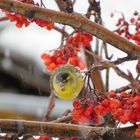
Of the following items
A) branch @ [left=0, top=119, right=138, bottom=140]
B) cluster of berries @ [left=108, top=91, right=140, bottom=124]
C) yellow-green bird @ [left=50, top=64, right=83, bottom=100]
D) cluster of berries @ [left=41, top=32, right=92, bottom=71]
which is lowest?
branch @ [left=0, top=119, right=138, bottom=140]

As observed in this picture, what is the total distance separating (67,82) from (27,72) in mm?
2772

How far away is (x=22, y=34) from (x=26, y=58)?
524mm

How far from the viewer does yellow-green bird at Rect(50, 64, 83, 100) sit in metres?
1.11

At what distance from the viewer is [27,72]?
387 centimetres

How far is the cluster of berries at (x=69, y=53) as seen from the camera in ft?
6.36

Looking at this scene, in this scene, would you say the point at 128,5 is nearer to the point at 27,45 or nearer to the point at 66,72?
the point at 27,45

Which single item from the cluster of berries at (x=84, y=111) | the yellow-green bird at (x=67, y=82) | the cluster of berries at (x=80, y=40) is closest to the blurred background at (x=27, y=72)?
the cluster of berries at (x=80, y=40)

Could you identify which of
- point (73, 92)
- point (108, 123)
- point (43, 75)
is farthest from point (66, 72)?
point (43, 75)

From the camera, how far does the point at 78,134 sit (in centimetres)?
122

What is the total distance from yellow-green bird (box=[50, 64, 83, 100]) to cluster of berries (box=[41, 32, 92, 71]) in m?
0.80

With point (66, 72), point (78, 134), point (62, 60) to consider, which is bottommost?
point (78, 134)

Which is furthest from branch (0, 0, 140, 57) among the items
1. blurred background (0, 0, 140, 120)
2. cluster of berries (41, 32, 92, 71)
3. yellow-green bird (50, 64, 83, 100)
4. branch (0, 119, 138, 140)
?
blurred background (0, 0, 140, 120)

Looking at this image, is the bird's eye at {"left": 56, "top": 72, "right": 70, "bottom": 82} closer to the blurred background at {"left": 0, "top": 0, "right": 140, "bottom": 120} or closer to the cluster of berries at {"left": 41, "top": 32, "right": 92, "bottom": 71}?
the cluster of berries at {"left": 41, "top": 32, "right": 92, "bottom": 71}

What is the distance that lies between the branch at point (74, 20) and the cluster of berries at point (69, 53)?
88cm
